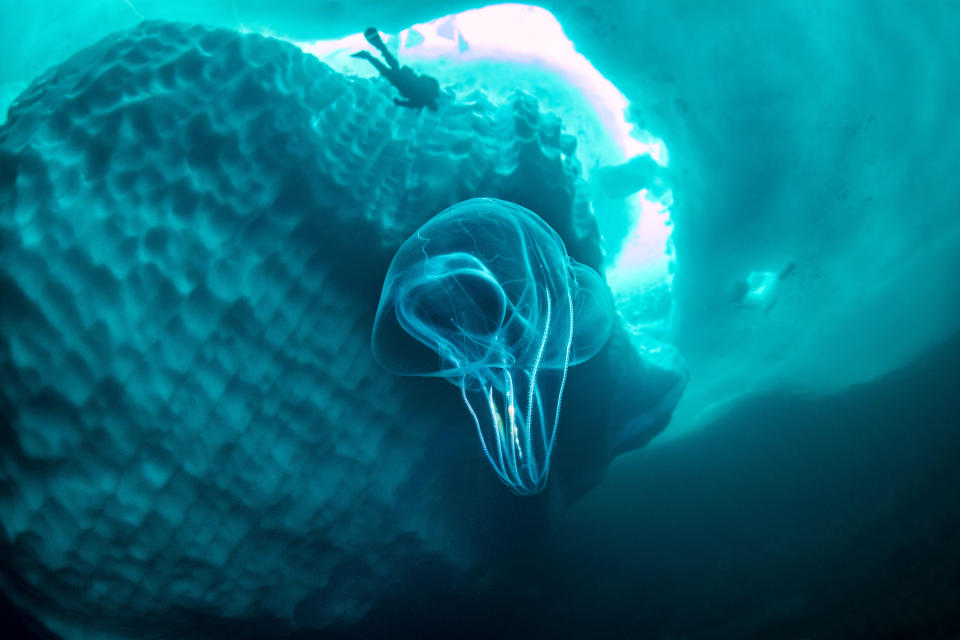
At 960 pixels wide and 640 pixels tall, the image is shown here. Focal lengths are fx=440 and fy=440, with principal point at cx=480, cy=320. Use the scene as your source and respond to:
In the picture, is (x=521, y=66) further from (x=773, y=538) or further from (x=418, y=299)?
(x=773, y=538)

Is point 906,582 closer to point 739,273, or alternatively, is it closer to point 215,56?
point 739,273

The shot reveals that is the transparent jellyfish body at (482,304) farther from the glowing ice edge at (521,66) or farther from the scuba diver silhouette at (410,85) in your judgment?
the glowing ice edge at (521,66)

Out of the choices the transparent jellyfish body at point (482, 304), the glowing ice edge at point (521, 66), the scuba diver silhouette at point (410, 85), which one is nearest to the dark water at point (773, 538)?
the transparent jellyfish body at point (482, 304)

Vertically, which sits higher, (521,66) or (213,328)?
(521,66)

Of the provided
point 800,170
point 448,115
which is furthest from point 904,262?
point 448,115

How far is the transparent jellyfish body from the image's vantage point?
468 cm

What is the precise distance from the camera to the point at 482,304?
5113 mm

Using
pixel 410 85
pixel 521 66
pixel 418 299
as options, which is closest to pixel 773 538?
pixel 418 299

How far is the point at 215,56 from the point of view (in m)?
4.63

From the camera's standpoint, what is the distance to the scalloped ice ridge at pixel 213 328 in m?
3.77

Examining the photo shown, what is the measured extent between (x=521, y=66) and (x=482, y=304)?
228 inches

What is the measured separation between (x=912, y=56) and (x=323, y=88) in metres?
9.92

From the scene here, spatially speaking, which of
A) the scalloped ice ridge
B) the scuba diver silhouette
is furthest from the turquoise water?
the scuba diver silhouette

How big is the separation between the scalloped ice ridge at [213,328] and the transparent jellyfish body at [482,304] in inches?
20.7
